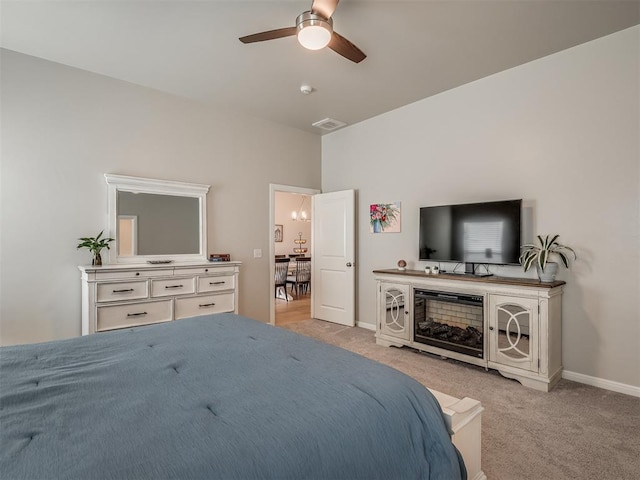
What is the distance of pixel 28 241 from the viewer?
3041 millimetres

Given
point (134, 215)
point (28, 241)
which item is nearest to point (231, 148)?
point (134, 215)

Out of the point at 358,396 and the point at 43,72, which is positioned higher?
the point at 43,72

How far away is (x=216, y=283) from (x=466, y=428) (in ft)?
9.98

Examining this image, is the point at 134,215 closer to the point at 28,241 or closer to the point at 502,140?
the point at 28,241

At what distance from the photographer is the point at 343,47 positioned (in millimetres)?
2459

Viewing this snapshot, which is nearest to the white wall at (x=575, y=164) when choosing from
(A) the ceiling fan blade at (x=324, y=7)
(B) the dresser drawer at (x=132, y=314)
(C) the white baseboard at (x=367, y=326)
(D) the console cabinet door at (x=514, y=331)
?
(D) the console cabinet door at (x=514, y=331)

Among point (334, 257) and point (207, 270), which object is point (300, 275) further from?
point (207, 270)

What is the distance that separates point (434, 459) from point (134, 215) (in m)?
3.66

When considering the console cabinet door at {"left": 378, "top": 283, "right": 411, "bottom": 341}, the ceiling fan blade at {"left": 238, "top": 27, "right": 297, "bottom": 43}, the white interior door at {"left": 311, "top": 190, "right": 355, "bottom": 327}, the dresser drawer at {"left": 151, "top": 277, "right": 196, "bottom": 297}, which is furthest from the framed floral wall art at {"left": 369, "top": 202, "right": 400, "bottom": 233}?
the ceiling fan blade at {"left": 238, "top": 27, "right": 297, "bottom": 43}

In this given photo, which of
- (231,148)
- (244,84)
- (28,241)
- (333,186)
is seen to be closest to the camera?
(28,241)

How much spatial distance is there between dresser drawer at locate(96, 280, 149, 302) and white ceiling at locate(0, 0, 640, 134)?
2.18 m

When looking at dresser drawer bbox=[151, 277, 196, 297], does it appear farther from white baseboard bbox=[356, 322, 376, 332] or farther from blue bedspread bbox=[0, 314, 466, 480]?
white baseboard bbox=[356, 322, 376, 332]

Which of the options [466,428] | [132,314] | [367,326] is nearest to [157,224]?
[132,314]

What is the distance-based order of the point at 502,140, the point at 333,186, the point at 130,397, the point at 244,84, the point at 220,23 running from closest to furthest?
the point at 130,397
the point at 220,23
the point at 502,140
the point at 244,84
the point at 333,186
